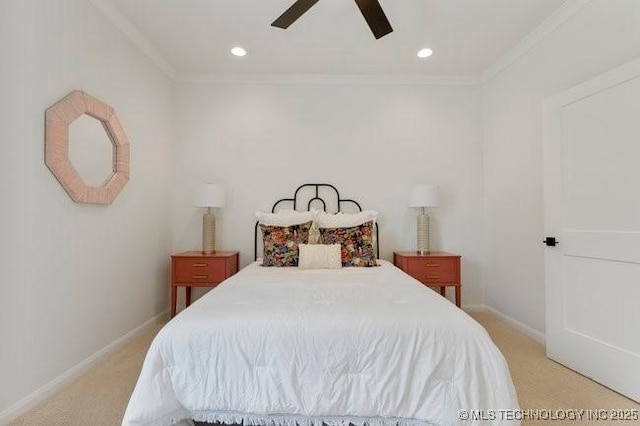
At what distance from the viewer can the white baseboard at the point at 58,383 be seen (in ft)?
5.65

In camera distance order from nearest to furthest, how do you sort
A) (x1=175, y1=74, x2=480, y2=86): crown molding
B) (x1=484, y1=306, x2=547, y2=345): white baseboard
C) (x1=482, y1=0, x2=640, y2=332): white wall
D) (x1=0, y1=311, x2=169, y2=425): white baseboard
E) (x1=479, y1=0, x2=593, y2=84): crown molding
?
1. (x1=0, y1=311, x2=169, y2=425): white baseboard
2. (x1=482, y1=0, x2=640, y2=332): white wall
3. (x1=479, y1=0, x2=593, y2=84): crown molding
4. (x1=484, y1=306, x2=547, y2=345): white baseboard
5. (x1=175, y1=74, x2=480, y2=86): crown molding

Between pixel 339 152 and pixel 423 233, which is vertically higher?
pixel 339 152

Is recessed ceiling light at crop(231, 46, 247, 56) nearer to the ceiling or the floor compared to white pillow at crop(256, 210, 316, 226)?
nearer to the ceiling

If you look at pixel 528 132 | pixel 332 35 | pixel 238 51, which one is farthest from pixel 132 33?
pixel 528 132

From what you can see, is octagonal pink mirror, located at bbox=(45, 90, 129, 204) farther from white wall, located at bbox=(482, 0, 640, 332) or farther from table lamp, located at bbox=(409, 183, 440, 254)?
white wall, located at bbox=(482, 0, 640, 332)

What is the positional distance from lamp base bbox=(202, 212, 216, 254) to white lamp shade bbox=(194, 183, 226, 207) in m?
0.17

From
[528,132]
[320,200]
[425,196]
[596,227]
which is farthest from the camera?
[320,200]

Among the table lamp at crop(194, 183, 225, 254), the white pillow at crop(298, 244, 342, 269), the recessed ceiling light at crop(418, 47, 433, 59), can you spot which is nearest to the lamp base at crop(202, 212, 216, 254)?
the table lamp at crop(194, 183, 225, 254)

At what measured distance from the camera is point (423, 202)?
3379 mm

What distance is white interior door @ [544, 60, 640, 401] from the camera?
1.94m

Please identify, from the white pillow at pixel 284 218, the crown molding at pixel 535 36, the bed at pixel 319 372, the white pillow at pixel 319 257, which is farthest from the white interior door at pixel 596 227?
the white pillow at pixel 284 218

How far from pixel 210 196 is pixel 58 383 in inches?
73.7

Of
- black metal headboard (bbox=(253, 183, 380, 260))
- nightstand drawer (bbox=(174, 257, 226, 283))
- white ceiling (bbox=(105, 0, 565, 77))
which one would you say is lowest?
nightstand drawer (bbox=(174, 257, 226, 283))

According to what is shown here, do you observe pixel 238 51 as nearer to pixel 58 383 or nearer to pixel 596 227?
pixel 58 383
